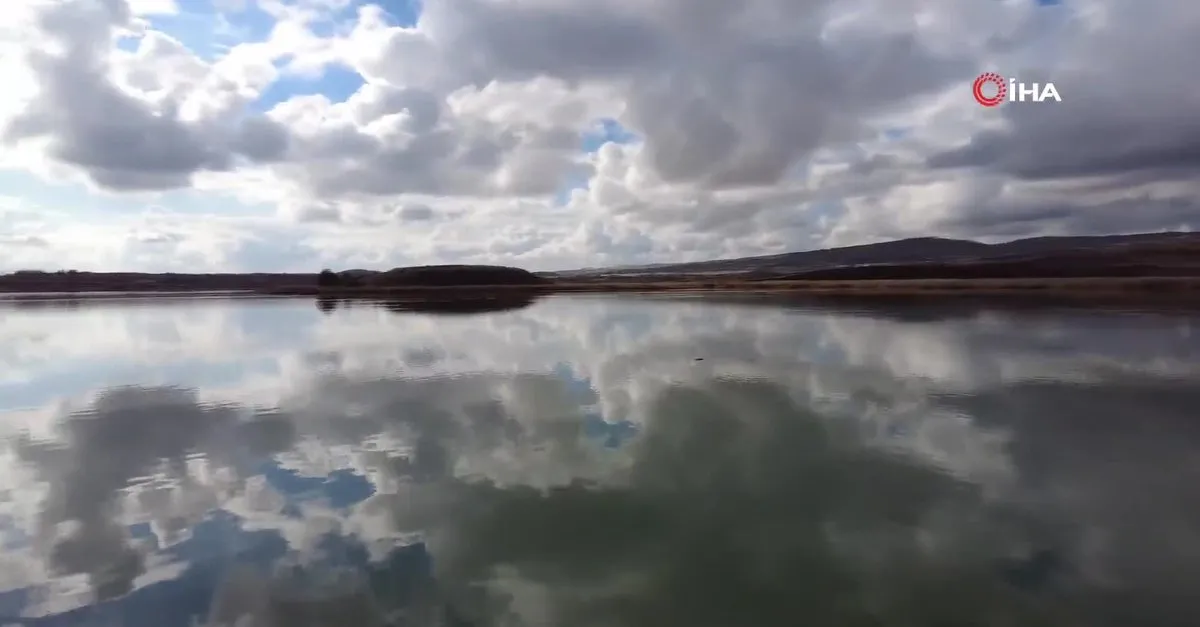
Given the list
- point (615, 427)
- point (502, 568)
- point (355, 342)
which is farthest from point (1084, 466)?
point (355, 342)

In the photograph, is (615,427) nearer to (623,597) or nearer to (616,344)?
(623,597)

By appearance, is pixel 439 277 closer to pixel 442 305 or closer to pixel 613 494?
pixel 442 305

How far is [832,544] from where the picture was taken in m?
7.32

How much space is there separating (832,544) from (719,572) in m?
1.44

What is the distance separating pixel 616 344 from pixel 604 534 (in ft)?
55.2

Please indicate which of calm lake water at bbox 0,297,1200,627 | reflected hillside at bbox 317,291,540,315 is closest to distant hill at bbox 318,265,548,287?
reflected hillside at bbox 317,291,540,315

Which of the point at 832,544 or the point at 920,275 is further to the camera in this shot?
the point at 920,275

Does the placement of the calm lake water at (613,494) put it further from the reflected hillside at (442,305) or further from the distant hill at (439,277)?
the distant hill at (439,277)

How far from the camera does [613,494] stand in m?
8.75

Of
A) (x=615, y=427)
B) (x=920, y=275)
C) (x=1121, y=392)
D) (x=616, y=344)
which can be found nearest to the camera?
(x=615, y=427)

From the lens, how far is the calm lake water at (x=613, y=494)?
626 cm

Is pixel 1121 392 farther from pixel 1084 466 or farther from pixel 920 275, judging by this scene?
pixel 920 275

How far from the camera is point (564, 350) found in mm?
22828

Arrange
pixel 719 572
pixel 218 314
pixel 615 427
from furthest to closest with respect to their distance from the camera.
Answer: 1. pixel 218 314
2. pixel 615 427
3. pixel 719 572
